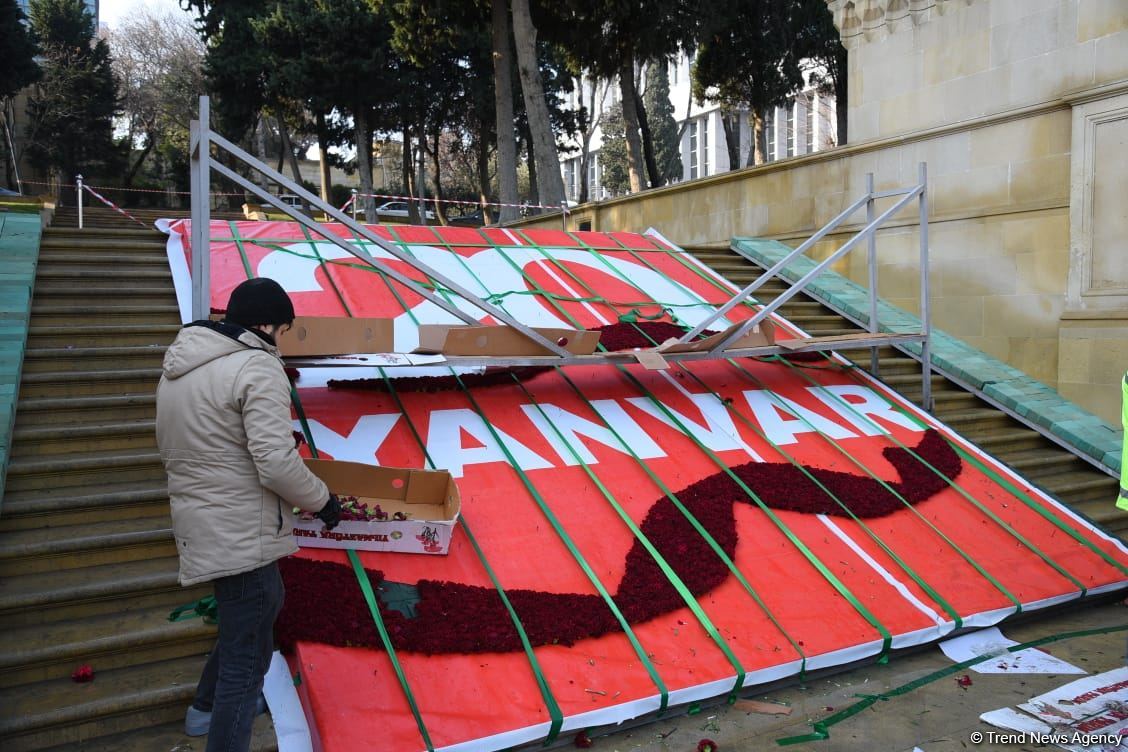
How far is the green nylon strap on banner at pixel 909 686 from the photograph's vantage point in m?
3.29

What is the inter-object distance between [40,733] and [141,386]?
233 cm

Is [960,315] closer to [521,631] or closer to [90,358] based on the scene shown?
[521,631]

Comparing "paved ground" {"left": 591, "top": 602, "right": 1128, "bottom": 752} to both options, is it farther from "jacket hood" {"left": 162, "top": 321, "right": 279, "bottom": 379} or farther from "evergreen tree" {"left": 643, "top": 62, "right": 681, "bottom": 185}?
"evergreen tree" {"left": 643, "top": 62, "right": 681, "bottom": 185}

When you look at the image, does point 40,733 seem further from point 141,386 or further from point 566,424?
point 566,424

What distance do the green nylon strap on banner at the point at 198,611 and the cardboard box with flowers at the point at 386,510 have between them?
44 cm

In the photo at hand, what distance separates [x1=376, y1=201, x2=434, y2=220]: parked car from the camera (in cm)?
3338

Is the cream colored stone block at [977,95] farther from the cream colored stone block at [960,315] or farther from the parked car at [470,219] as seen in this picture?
the parked car at [470,219]

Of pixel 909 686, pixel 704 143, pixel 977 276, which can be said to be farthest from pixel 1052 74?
pixel 704 143

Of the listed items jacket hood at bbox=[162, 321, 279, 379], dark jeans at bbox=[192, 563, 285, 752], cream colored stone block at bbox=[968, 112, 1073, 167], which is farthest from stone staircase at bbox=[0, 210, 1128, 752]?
cream colored stone block at bbox=[968, 112, 1073, 167]

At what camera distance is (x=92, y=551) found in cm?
362

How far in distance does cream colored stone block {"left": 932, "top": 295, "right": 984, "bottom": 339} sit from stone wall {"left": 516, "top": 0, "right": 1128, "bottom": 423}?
0.04 ft

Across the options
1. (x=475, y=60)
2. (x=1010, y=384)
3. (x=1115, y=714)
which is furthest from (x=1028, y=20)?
(x=475, y=60)

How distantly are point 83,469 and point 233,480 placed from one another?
2.02m

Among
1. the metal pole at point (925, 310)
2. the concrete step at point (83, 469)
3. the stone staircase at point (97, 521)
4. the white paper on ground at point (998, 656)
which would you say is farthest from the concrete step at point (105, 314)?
the metal pole at point (925, 310)
